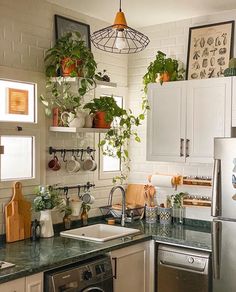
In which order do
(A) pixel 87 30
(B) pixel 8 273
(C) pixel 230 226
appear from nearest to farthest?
(B) pixel 8 273
(C) pixel 230 226
(A) pixel 87 30

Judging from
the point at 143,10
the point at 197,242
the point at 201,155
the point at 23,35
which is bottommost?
the point at 197,242

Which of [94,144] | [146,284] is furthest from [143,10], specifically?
[146,284]

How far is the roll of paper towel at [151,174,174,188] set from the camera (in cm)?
Result: 398

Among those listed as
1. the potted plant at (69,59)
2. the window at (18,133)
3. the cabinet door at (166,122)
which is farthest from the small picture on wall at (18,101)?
the cabinet door at (166,122)

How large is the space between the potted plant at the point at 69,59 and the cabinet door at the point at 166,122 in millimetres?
661

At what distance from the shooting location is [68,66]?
135 inches

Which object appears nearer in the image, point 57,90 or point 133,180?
point 57,90

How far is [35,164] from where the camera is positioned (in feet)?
11.4

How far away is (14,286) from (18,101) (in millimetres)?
1437

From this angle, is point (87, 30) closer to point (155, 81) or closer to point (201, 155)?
point (155, 81)

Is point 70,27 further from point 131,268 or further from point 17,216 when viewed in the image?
point 131,268

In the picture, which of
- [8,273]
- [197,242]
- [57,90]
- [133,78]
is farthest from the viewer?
[133,78]

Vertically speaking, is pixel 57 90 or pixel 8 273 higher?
pixel 57 90

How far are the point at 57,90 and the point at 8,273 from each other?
1.58m
